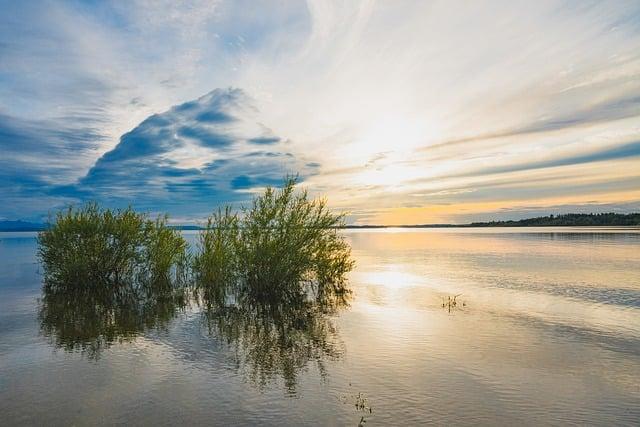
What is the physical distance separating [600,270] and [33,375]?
39.0m

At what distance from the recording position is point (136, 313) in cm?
2133

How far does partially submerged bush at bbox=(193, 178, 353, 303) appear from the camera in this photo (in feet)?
80.6

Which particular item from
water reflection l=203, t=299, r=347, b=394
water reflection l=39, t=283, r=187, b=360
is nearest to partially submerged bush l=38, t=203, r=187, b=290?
water reflection l=39, t=283, r=187, b=360

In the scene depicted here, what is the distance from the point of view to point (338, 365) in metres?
13.3

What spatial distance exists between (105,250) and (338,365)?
21082 mm

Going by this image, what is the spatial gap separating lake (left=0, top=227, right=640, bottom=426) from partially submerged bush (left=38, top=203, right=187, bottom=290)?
4.16m

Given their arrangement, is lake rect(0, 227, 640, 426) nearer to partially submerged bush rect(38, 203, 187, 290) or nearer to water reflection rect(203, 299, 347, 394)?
water reflection rect(203, 299, 347, 394)

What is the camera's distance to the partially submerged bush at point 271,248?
2458 centimetres

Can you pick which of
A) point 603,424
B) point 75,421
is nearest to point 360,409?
point 603,424

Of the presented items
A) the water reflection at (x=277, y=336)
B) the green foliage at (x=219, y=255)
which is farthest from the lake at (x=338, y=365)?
the green foliage at (x=219, y=255)

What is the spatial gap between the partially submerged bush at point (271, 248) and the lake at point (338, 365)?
376cm

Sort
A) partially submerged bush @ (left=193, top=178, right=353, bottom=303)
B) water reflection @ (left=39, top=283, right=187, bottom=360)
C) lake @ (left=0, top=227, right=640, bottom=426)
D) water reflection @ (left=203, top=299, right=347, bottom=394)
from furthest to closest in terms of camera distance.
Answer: partially submerged bush @ (left=193, top=178, right=353, bottom=303), water reflection @ (left=39, top=283, right=187, bottom=360), water reflection @ (left=203, top=299, right=347, bottom=394), lake @ (left=0, top=227, right=640, bottom=426)

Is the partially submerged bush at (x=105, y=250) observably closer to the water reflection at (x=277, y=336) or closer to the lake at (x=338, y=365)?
the lake at (x=338, y=365)

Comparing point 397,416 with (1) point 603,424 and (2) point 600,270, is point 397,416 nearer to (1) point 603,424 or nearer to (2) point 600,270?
(1) point 603,424
